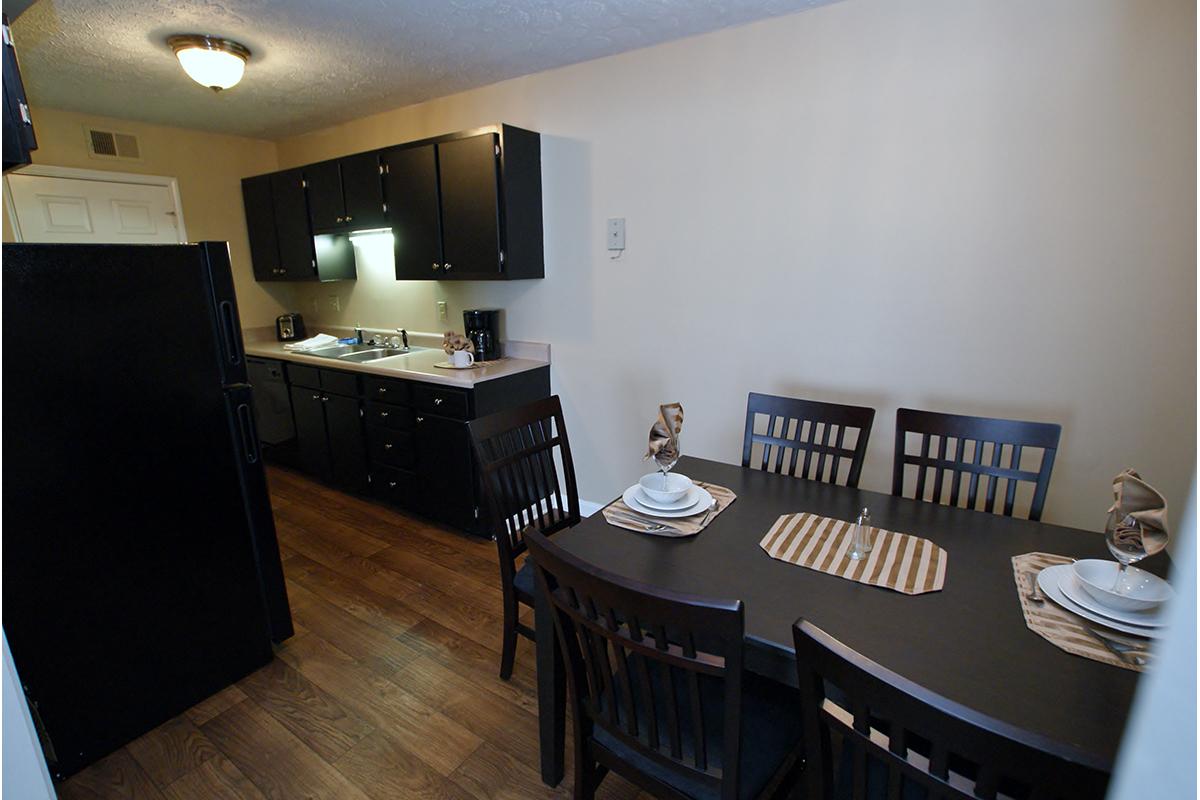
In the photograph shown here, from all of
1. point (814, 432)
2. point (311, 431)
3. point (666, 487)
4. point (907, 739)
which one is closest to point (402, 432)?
point (311, 431)

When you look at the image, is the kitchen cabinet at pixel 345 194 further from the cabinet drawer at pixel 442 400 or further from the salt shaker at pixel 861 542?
the salt shaker at pixel 861 542

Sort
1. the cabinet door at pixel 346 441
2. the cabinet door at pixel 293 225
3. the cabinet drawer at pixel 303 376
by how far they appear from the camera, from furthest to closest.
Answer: the cabinet door at pixel 293 225, the cabinet drawer at pixel 303 376, the cabinet door at pixel 346 441

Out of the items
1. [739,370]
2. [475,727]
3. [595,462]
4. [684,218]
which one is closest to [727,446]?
[739,370]

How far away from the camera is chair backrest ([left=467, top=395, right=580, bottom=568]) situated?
70.1 inches

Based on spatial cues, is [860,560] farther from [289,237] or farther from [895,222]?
[289,237]

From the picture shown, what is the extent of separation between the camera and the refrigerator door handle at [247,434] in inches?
76.2

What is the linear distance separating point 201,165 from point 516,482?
378 cm

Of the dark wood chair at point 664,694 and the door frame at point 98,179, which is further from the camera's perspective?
the door frame at point 98,179

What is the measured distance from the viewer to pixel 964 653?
40.3 inches

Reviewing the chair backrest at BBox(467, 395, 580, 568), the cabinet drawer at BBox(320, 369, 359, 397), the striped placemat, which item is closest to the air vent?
the cabinet drawer at BBox(320, 369, 359, 397)

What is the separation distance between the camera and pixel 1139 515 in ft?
3.50

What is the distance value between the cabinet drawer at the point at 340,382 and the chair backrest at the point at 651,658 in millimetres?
2483

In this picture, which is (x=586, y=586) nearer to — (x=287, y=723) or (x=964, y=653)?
(x=964, y=653)

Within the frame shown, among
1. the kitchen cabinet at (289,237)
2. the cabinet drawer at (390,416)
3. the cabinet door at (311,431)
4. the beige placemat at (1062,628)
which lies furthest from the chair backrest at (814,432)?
the kitchen cabinet at (289,237)
